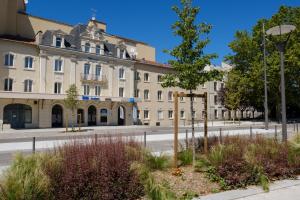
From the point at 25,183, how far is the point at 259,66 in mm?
44418

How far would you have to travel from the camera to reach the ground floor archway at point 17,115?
35188mm

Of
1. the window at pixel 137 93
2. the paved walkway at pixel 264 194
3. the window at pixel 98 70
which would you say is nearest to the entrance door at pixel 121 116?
the window at pixel 137 93

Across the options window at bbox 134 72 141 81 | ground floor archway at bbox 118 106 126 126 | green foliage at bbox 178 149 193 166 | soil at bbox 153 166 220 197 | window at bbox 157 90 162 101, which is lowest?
soil at bbox 153 166 220 197

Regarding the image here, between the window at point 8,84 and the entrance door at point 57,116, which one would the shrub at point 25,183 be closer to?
the window at point 8,84

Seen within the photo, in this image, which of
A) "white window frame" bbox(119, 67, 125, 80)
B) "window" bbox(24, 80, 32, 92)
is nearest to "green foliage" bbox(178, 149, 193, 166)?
"window" bbox(24, 80, 32, 92)

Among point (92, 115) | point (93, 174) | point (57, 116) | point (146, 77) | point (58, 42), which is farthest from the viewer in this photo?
point (146, 77)

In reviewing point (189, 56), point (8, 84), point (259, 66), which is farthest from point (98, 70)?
point (189, 56)

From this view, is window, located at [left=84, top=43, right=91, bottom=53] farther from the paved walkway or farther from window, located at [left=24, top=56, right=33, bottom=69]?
the paved walkway

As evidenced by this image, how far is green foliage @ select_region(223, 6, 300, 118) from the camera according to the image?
145 ft

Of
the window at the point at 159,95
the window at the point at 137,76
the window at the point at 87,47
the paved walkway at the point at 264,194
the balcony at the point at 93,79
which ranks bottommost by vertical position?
the paved walkway at the point at 264,194

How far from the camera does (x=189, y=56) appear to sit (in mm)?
9586

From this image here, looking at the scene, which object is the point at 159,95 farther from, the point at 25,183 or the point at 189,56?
the point at 25,183

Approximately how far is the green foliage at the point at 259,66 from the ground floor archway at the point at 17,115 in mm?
29319

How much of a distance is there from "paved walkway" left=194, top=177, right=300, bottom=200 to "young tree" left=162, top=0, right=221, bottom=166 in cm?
294
